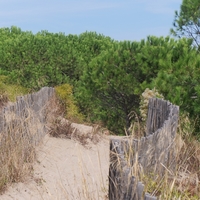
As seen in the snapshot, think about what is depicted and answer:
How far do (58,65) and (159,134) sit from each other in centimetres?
942

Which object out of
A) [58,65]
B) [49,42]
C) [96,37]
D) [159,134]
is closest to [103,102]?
[58,65]

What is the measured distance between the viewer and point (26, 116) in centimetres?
848

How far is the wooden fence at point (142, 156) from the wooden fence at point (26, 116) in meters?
2.26

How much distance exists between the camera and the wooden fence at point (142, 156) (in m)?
3.56

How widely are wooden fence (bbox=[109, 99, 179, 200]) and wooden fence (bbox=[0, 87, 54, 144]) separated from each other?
88.9 inches

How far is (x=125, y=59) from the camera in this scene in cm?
1152

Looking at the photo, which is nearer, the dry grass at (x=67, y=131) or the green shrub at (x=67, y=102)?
the dry grass at (x=67, y=131)

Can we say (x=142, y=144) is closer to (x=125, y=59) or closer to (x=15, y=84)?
(x=125, y=59)

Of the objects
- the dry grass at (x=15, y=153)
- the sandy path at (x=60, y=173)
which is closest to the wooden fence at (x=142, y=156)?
the sandy path at (x=60, y=173)

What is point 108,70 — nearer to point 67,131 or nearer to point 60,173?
point 67,131

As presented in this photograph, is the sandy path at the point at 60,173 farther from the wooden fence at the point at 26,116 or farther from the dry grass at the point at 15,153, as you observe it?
the wooden fence at the point at 26,116

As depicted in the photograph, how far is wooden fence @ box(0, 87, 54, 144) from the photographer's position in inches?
293

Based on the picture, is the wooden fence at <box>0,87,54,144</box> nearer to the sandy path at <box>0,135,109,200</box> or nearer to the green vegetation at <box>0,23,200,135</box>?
the sandy path at <box>0,135,109,200</box>

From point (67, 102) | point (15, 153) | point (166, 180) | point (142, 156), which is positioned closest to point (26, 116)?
point (15, 153)
